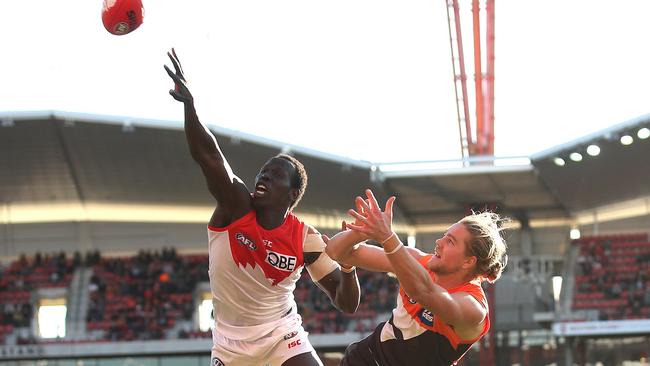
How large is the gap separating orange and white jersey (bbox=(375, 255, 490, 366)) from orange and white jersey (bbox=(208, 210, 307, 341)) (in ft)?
3.90

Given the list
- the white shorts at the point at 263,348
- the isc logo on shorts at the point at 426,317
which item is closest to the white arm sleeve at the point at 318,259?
the white shorts at the point at 263,348

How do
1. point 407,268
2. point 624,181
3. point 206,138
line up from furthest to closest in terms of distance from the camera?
point 624,181 < point 206,138 < point 407,268

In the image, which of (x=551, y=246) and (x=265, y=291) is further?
(x=551, y=246)

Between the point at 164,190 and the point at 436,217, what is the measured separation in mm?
8383

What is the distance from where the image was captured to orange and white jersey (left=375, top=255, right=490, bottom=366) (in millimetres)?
5438

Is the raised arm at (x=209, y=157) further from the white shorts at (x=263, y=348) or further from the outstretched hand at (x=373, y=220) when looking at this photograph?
the outstretched hand at (x=373, y=220)

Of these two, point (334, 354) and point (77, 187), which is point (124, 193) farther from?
point (334, 354)

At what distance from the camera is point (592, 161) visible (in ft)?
101

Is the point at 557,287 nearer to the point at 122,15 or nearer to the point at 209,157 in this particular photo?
the point at 122,15

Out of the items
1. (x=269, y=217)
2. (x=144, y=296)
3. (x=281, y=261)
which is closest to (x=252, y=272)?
(x=281, y=261)

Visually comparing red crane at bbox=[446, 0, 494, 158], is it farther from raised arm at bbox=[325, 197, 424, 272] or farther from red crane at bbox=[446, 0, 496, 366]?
raised arm at bbox=[325, 197, 424, 272]

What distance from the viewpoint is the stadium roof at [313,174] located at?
30.3 m

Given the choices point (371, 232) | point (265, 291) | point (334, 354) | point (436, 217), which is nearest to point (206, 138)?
point (265, 291)

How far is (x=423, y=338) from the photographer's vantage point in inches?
216
